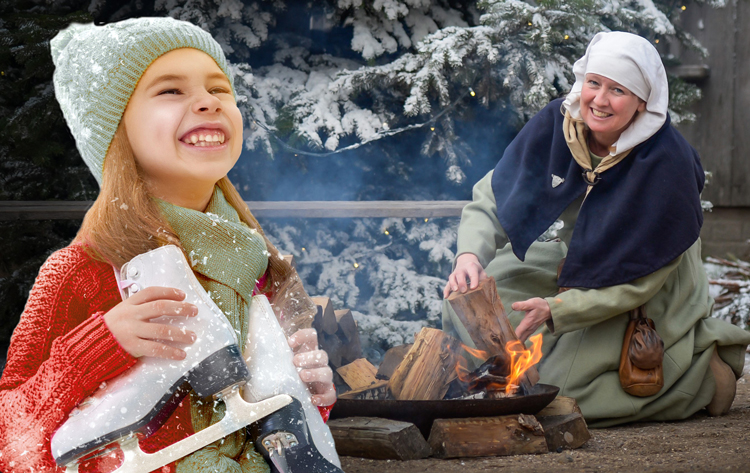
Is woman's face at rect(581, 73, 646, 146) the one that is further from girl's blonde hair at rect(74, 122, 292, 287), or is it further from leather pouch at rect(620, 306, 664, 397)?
girl's blonde hair at rect(74, 122, 292, 287)

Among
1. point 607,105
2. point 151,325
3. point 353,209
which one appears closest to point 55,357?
point 151,325

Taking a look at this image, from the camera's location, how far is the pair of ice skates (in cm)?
112

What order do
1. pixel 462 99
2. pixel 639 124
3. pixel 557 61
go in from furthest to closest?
1. pixel 462 99
2. pixel 557 61
3. pixel 639 124

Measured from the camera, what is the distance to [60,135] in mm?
3836

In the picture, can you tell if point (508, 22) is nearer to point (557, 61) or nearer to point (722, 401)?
point (557, 61)

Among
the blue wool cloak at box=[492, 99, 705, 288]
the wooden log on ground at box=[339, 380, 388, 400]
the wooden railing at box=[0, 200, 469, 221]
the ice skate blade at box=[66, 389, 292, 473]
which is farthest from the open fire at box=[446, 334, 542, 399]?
the ice skate blade at box=[66, 389, 292, 473]

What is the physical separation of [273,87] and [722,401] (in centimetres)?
292

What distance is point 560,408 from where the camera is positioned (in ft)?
8.50

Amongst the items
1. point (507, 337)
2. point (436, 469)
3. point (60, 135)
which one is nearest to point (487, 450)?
point (436, 469)

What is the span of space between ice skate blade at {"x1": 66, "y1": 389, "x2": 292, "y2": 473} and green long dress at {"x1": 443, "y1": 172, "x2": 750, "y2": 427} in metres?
1.68

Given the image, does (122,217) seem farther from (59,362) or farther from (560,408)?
(560,408)

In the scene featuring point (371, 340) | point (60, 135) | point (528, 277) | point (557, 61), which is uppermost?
point (557, 61)

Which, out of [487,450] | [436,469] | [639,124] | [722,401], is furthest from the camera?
[722,401]

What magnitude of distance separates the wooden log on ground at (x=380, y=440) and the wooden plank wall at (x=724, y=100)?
16.5ft
